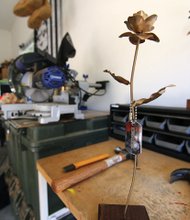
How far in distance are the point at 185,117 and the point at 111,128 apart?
422mm

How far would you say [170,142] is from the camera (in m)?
0.68

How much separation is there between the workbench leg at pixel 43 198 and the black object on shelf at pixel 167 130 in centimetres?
47

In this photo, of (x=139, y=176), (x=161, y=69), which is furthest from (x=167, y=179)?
(x=161, y=69)

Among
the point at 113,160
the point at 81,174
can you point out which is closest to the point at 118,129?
the point at 113,160

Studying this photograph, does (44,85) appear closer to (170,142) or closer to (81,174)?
(81,174)

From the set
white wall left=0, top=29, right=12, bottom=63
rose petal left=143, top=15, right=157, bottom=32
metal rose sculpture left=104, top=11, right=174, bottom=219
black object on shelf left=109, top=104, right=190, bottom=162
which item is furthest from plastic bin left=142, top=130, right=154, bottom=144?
white wall left=0, top=29, right=12, bottom=63

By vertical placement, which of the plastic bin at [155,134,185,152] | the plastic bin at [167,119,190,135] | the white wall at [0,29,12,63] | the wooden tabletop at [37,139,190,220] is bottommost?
the wooden tabletop at [37,139,190,220]

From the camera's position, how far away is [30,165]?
2.51 feet

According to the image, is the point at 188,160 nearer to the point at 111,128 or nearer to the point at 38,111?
the point at 111,128

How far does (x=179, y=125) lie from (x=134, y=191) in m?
0.32

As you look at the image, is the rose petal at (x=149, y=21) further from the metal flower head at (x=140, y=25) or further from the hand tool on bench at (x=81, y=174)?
the hand tool on bench at (x=81, y=174)

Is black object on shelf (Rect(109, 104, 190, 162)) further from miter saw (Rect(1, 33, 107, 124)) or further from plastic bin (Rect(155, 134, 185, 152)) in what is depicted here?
miter saw (Rect(1, 33, 107, 124))

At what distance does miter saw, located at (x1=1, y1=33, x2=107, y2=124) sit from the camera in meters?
0.83

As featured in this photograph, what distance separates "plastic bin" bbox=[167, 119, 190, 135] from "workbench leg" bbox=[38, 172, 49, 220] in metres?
0.55
